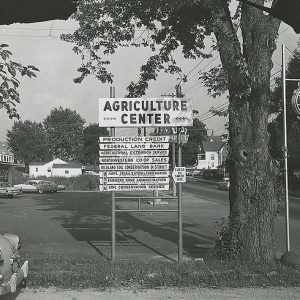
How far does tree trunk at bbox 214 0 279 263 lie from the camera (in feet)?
29.7

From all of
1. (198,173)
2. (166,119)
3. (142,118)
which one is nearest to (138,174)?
(142,118)

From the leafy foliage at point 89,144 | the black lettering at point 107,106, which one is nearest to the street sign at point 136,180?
the black lettering at point 107,106

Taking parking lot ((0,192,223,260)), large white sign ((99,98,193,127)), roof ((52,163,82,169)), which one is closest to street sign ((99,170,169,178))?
large white sign ((99,98,193,127))

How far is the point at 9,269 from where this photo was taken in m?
5.73

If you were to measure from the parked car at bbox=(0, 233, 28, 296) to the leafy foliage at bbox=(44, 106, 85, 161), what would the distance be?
→ 12612 centimetres

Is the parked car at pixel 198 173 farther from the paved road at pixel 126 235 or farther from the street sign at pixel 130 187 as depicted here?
the street sign at pixel 130 187

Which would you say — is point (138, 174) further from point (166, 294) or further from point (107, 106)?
point (166, 294)

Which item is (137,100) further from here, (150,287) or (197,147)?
(197,147)

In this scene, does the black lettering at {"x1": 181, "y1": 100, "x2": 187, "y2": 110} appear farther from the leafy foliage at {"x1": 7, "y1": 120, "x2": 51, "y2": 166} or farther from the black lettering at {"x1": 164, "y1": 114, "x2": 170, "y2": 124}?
the leafy foliage at {"x1": 7, "y1": 120, "x2": 51, "y2": 166}

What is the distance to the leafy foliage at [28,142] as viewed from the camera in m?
130

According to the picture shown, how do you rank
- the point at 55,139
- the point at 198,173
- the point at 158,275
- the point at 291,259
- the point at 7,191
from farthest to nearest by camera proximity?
the point at 55,139 < the point at 198,173 < the point at 7,191 < the point at 291,259 < the point at 158,275

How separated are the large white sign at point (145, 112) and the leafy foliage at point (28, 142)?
123 m

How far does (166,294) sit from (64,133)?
125892 millimetres

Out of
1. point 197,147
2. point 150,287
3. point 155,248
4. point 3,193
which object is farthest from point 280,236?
point 197,147
